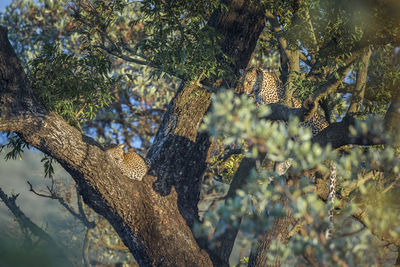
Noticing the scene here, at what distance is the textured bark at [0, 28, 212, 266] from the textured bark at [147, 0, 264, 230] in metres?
0.20

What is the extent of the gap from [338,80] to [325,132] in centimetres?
48

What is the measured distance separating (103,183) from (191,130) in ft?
4.13

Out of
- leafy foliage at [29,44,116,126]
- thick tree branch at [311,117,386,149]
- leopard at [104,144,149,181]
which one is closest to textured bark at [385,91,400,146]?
thick tree branch at [311,117,386,149]

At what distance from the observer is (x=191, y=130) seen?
16.3 feet

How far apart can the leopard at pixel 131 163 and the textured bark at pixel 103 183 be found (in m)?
0.10

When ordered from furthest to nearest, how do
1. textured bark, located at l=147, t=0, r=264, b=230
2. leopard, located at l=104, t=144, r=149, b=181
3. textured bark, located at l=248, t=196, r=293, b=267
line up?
textured bark, located at l=147, t=0, r=264, b=230
leopard, located at l=104, t=144, r=149, b=181
textured bark, located at l=248, t=196, r=293, b=267

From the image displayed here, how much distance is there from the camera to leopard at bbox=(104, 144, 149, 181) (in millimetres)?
4574

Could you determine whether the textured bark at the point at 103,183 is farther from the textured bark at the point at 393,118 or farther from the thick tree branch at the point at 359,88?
the thick tree branch at the point at 359,88

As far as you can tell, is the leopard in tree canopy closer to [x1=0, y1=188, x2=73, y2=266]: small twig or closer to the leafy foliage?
the leafy foliage

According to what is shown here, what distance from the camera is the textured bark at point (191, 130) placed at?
4.82 metres

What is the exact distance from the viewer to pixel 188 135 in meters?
4.95

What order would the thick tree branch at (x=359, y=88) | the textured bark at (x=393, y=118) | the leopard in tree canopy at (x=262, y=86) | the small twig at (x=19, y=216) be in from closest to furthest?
the textured bark at (x=393, y=118) → the thick tree branch at (x=359, y=88) → the leopard in tree canopy at (x=262, y=86) → the small twig at (x=19, y=216)

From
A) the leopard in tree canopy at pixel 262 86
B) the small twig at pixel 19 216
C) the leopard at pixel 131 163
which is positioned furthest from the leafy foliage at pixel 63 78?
the small twig at pixel 19 216

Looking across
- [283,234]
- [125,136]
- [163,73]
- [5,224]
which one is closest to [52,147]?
[163,73]
